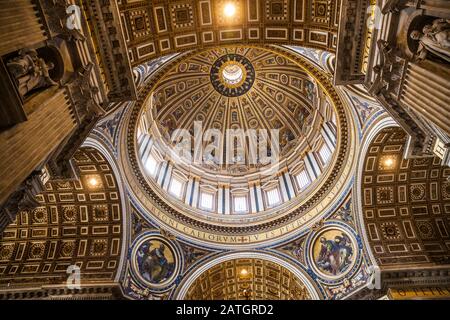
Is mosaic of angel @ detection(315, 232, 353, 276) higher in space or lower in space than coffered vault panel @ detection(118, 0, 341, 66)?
lower

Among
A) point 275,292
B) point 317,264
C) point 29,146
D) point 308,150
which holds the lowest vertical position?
point 275,292

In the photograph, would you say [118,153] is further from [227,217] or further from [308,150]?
[308,150]

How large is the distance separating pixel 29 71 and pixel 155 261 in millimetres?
12407

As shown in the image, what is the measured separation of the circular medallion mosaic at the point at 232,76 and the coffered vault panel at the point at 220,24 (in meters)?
14.5

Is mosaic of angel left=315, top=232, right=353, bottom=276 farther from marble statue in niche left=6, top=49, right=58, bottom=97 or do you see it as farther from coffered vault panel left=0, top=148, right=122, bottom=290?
marble statue in niche left=6, top=49, right=58, bottom=97

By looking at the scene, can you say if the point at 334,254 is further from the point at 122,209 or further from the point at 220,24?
the point at 220,24

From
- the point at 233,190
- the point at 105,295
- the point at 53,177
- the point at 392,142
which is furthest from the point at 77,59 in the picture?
the point at 233,190

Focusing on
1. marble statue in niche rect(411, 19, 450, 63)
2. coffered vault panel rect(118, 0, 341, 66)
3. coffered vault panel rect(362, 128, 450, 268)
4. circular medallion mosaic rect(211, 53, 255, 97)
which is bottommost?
coffered vault panel rect(362, 128, 450, 268)

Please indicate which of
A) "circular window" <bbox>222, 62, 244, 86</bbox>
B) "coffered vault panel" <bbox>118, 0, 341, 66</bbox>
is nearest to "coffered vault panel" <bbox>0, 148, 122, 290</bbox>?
"coffered vault panel" <bbox>118, 0, 341, 66</bbox>

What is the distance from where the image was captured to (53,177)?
8.18 metres

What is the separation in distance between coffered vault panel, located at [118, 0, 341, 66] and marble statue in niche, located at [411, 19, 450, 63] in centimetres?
318

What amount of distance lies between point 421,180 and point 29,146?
50.5 feet

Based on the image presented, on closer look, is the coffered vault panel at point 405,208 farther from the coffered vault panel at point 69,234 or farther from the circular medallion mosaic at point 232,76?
the circular medallion mosaic at point 232,76

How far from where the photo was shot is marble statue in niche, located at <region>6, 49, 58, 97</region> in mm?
5656
